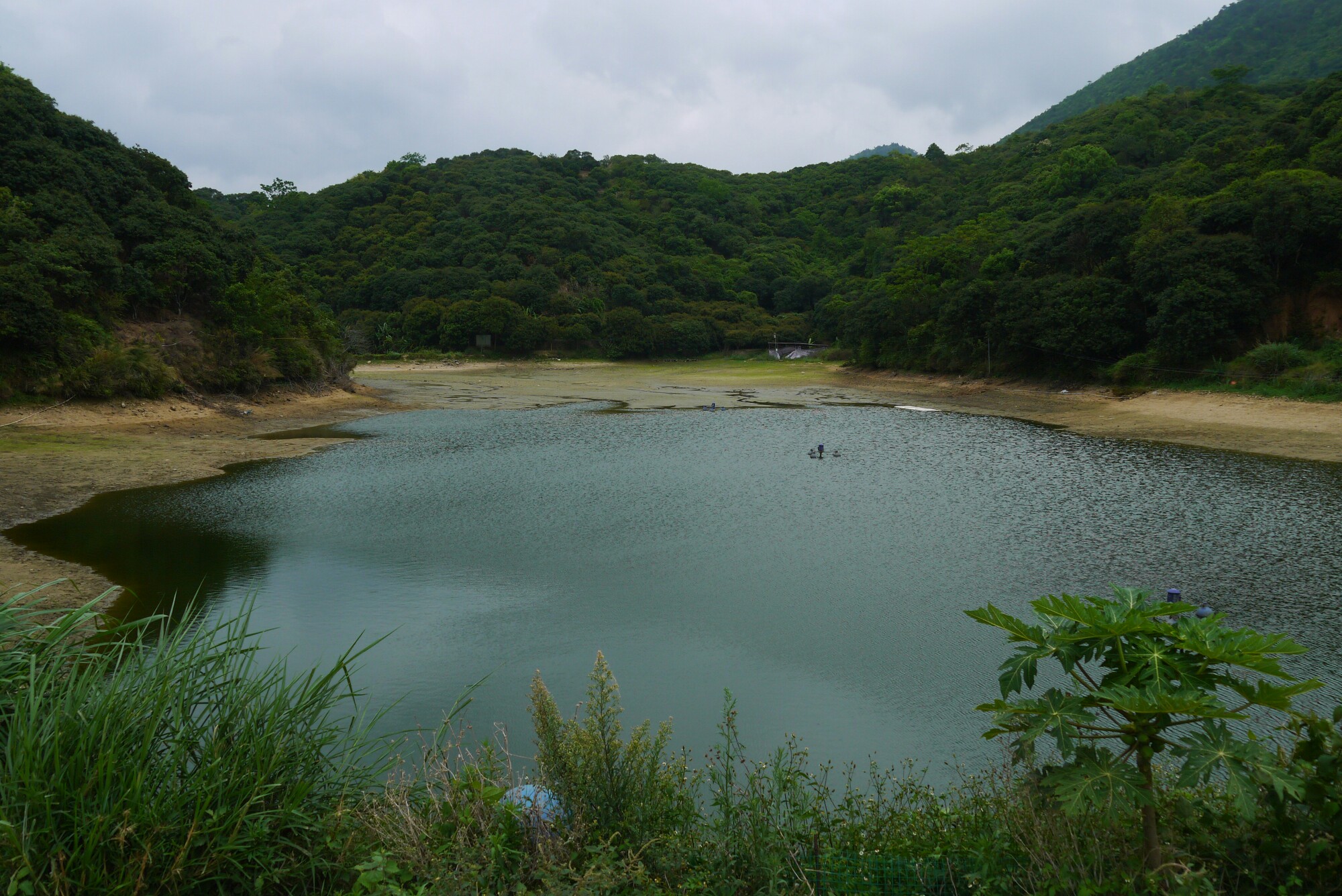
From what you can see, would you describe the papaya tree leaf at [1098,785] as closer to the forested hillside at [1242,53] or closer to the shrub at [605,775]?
the shrub at [605,775]

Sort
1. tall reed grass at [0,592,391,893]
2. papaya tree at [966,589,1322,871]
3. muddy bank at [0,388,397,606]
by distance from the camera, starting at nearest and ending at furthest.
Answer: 1. papaya tree at [966,589,1322,871]
2. tall reed grass at [0,592,391,893]
3. muddy bank at [0,388,397,606]

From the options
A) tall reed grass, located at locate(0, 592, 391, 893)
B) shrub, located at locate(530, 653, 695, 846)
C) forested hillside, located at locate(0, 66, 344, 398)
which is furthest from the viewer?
forested hillside, located at locate(0, 66, 344, 398)

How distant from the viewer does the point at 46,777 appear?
3338 millimetres

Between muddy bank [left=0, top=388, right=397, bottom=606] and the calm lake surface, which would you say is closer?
the calm lake surface

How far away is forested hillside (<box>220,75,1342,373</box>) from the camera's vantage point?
114 ft

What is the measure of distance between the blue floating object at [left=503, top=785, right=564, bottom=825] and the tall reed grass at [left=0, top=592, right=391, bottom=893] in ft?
2.60

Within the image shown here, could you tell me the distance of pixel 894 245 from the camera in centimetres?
7938

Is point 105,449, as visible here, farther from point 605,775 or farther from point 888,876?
point 888,876

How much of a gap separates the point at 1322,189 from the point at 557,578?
1412 inches

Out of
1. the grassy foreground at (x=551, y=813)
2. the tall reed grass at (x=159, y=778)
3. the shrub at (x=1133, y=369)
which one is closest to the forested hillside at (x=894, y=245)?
the shrub at (x=1133, y=369)

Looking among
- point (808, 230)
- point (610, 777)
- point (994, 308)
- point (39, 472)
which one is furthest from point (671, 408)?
point (808, 230)

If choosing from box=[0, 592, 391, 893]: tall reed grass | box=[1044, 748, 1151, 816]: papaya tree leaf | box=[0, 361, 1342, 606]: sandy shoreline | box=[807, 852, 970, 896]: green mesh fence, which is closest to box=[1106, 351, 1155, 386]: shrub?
box=[0, 361, 1342, 606]: sandy shoreline

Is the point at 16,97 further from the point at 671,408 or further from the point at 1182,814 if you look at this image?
the point at 1182,814

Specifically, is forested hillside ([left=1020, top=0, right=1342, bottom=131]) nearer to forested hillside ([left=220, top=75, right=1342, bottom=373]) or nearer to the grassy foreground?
forested hillside ([left=220, top=75, right=1342, bottom=373])
